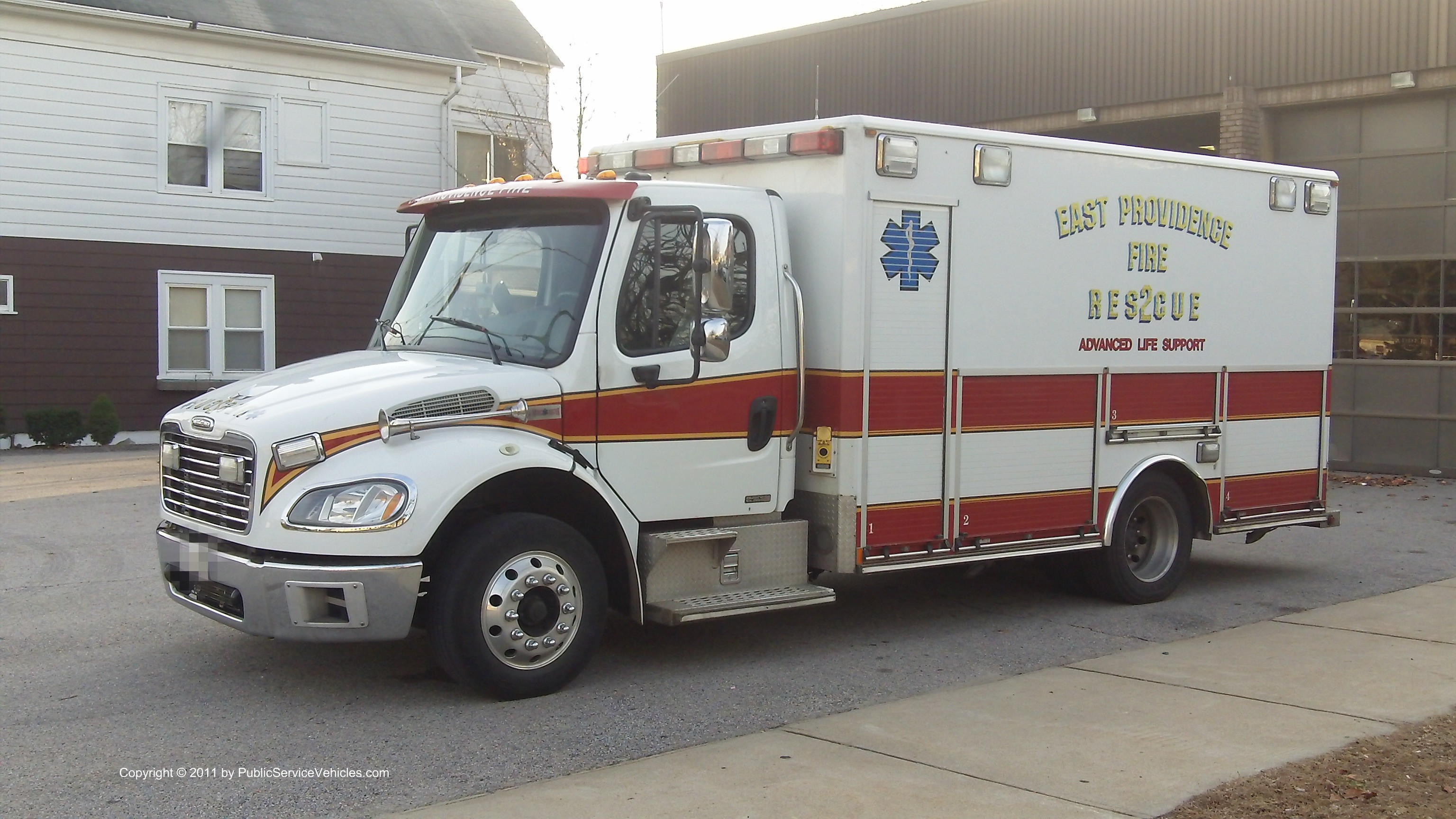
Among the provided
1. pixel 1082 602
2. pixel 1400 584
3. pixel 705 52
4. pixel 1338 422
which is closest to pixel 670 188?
pixel 1082 602

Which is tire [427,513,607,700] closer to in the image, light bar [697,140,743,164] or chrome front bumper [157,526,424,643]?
chrome front bumper [157,526,424,643]

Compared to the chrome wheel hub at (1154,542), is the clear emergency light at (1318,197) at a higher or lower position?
higher

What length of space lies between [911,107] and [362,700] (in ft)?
55.8

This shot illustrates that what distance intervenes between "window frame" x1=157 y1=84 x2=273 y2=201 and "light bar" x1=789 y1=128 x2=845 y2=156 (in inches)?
629

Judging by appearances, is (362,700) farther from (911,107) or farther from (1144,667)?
(911,107)

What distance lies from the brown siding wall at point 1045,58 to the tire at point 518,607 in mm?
14288

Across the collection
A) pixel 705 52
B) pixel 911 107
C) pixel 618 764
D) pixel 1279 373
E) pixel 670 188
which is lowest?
pixel 618 764

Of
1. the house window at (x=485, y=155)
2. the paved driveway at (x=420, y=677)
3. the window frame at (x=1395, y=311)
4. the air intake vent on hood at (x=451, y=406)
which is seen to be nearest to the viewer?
the paved driveway at (x=420, y=677)

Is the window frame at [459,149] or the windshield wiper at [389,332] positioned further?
the window frame at [459,149]

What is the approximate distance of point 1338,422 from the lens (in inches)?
709

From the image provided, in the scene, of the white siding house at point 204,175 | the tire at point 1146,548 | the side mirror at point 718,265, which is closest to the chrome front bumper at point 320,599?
the side mirror at point 718,265

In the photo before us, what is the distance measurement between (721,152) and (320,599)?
3593mm

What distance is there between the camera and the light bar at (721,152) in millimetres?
8008

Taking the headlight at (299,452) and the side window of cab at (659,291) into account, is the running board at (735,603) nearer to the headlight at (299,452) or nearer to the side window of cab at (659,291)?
the side window of cab at (659,291)
